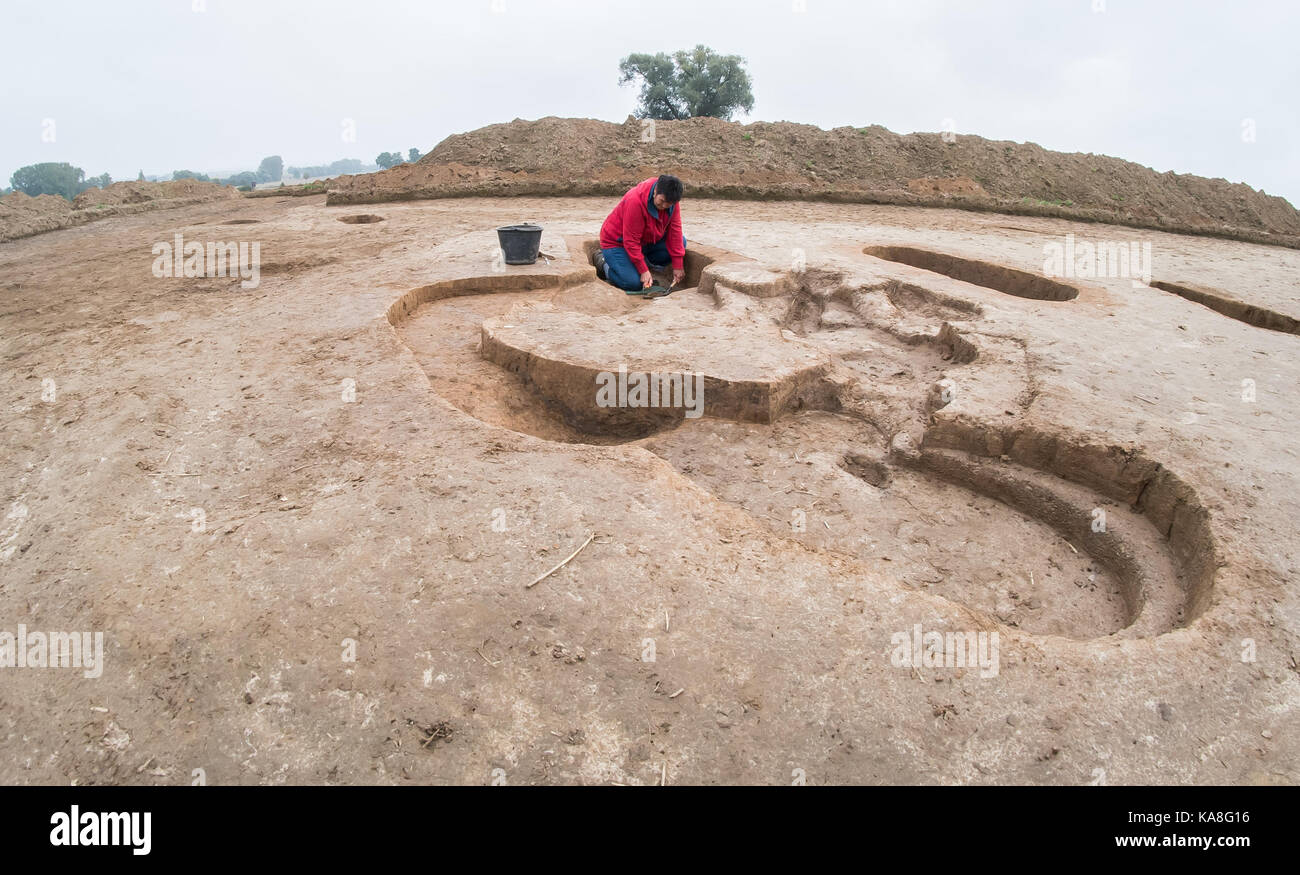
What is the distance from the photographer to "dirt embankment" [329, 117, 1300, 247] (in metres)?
12.2

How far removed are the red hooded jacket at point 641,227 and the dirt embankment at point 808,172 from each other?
6.00 meters

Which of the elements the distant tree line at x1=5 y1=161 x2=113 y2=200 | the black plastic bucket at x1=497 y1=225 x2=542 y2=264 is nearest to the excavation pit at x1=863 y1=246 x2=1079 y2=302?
the black plastic bucket at x1=497 y1=225 x2=542 y2=264

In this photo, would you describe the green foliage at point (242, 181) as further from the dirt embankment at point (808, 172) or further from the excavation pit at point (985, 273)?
the excavation pit at point (985, 273)

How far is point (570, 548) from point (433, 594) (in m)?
0.48

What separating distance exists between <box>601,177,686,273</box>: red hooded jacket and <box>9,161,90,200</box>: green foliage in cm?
6774

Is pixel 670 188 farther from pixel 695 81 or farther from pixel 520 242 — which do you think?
pixel 695 81

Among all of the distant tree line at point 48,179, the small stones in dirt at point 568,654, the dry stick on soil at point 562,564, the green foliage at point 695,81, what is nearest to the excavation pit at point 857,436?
the dry stick on soil at point 562,564

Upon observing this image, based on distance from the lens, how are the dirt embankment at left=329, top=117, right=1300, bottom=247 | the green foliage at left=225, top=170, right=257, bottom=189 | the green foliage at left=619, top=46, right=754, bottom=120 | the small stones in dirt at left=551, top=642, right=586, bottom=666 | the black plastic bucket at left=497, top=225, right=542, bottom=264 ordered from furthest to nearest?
the green foliage at left=619, top=46, right=754, bottom=120
the green foliage at left=225, top=170, right=257, bottom=189
the dirt embankment at left=329, top=117, right=1300, bottom=247
the black plastic bucket at left=497, top=225, right=542, bottom=264
the small stones in dirt at left=551, top=642, right=586, bottom=666

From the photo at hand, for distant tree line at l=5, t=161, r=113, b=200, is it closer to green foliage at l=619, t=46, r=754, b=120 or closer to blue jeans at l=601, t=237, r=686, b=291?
green foliage at l=619, t=46, r=754, b=120

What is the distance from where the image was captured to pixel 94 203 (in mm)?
11711

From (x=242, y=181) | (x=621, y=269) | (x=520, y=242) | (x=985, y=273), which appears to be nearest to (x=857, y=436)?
(x=621, y=269)

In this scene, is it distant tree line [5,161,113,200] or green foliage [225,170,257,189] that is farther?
distant tree line [5,161,113,200]

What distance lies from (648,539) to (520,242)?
13.7ft

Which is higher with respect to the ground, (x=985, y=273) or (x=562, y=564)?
(x=985, y=273)
